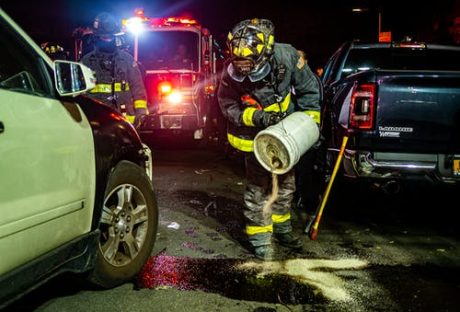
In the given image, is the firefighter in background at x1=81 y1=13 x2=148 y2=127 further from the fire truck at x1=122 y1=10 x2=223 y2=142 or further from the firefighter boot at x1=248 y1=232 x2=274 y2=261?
the fire truck at x1=122 y1=10 x2=223 y2=142

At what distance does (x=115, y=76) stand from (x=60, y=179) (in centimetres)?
309

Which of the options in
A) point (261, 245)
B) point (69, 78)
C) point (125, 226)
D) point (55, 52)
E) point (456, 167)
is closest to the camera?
point (69, 78)

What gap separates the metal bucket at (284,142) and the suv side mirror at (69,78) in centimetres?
143

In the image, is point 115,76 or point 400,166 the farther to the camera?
point 115,76

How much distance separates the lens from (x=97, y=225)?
301 centimetres

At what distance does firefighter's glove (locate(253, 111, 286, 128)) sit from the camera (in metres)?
3.86

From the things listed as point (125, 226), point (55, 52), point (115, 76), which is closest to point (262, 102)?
point (125, 226)

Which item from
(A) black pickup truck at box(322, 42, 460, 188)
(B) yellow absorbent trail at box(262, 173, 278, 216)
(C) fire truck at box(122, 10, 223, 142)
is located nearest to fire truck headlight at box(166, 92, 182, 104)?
(C) fire truck at box(122, 10, 223, 142)

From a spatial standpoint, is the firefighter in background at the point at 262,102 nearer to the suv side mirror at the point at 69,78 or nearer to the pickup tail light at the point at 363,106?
the pickup tail light at the point at 363,106

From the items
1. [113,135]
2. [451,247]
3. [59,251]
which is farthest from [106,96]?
[451,247]

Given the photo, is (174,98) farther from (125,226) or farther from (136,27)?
(125,226)

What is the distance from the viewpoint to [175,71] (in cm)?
1051

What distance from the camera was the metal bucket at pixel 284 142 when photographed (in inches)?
144

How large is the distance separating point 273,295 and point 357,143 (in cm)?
171
